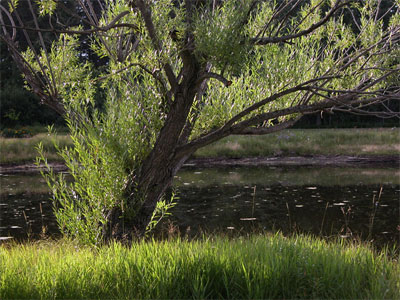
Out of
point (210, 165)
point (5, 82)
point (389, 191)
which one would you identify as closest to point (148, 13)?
point (389, 191)

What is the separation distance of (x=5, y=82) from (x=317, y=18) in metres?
37.1

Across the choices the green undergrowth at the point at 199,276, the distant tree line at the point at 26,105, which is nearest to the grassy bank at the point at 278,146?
the distant tree line at the point at 26,105

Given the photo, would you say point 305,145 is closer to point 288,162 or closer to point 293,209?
point 288,162

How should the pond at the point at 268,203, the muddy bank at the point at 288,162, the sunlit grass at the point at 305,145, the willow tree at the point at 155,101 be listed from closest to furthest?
1. the willow tree at the point at 155,101
2. the pond at the point at 268,203
3. the muddy bank at the point at 288,162
4. the sunlit grass at the point at 305,145

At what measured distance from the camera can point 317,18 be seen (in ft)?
21.6

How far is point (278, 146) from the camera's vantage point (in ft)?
73.3

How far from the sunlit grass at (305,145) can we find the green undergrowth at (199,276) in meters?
16.9

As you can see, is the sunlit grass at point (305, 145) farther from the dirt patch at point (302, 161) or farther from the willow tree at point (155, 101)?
the willow tree at point (155, 101)

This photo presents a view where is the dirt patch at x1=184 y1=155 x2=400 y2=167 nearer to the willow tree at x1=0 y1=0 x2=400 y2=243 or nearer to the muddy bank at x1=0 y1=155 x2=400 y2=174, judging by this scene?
the muddy bank at x1=0 y1=155 x2=400 y2=174

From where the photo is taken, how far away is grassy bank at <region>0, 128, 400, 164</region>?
2064 cm

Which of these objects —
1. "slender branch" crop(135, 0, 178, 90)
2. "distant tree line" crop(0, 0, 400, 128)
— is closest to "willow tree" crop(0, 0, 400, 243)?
"slender branch" crop(135, 0, 178, 90)

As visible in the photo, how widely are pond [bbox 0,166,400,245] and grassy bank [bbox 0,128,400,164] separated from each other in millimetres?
2989

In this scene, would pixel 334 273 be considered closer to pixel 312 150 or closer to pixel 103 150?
pixel 103 150

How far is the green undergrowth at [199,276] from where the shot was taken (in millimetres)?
4184
